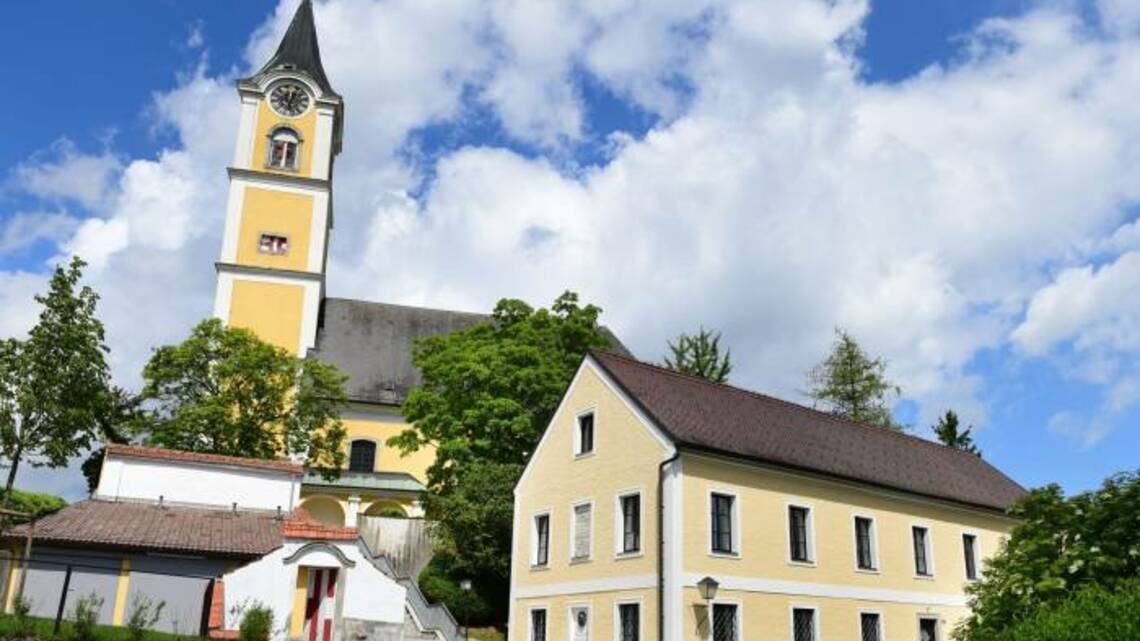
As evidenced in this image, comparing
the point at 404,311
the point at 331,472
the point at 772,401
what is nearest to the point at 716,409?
the point at 772,401

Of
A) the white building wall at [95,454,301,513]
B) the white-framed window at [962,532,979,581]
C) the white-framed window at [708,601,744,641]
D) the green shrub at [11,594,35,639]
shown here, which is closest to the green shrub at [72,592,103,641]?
the green shrub at [11,594,35,639]

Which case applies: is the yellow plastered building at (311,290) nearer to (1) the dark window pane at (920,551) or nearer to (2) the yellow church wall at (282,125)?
(2) the yellow church wall at (282,125)

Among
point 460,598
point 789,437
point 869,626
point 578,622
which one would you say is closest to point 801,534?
point 789,437

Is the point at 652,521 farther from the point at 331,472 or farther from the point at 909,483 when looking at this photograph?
the point at 331,472

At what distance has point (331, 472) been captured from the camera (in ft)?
131

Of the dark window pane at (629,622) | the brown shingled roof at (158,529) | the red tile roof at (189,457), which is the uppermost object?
the red tile roof at (189,457)

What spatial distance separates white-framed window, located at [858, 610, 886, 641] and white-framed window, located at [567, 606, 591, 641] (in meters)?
7.03

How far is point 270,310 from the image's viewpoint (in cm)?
4862

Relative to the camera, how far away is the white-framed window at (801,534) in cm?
2548

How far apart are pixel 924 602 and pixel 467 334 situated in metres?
18.7

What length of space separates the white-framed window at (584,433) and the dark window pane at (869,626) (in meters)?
8.29

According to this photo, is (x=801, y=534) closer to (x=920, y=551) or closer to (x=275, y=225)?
(x=920, y=551)

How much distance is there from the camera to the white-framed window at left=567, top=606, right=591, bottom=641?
2564 centimetres

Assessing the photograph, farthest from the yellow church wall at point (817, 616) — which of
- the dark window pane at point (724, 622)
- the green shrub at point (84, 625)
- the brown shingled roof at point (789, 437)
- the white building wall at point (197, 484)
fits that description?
the white building wall at point (197, 484)
